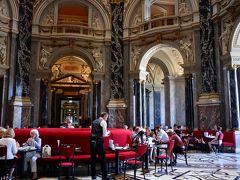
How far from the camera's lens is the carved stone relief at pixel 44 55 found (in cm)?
1625

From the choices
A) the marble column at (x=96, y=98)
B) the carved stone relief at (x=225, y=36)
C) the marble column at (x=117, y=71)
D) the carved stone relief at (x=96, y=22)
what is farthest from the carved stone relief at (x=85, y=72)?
the carved stone relief at (x=225, y=36)

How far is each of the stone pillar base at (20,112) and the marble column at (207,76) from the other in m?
9.05

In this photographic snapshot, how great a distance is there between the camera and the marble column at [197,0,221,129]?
13234mm

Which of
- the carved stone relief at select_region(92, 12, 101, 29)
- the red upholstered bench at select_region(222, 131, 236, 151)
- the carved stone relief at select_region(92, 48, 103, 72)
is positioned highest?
the carved stone relief at select_region(92, 12, 101, 29)

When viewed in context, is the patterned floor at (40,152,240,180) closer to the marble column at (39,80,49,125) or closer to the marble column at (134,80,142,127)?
the marble column at (134,80,142,127)

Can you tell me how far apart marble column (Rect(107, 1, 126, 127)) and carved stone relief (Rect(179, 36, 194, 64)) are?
12.0 ft

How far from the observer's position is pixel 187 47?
15023mm

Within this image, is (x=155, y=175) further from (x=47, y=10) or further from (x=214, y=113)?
(x=47, y=10)

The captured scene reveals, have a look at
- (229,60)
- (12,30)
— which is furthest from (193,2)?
(12,30)

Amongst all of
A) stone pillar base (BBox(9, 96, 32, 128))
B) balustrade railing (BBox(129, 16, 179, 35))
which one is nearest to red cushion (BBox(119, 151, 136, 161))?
stone pillar base (BBox(9, 96, 32, 128))

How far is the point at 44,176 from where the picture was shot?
23.3 feet

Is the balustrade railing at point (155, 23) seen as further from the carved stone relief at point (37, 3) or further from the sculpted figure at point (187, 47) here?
the carved stone relief at point (37, 3)

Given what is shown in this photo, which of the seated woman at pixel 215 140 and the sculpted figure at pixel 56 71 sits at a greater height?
the sculpted figure at pixel 56 71

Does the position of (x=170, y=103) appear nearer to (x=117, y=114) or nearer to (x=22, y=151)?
(x=117, y=114)
